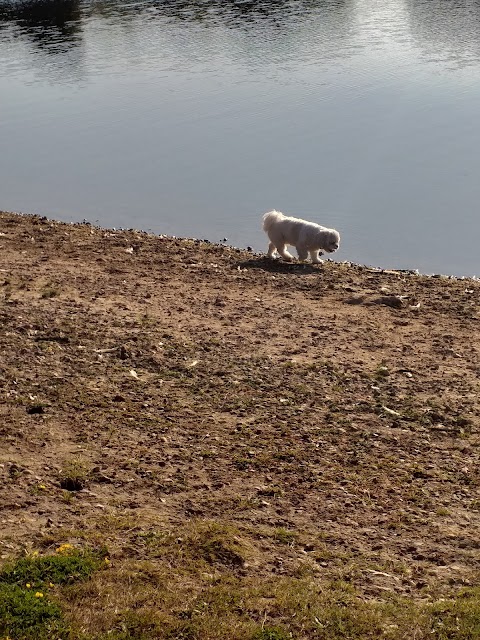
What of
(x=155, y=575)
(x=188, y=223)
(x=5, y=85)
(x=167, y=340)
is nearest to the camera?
(x=155, y=575)

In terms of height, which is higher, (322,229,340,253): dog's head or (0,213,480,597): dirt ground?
(0,213,480,597): dirt ground

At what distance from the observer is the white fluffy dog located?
50.2 ft

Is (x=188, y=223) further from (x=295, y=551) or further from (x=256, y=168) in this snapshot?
(x=295, y=551)

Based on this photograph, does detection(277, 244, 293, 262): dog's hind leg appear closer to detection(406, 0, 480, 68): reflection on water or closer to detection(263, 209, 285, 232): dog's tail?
detection(263, 209, 285, 232): dog's tail

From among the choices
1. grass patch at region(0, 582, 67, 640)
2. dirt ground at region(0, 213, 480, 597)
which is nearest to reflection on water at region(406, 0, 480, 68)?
dirt ground at region(0, 213, 480, 597)

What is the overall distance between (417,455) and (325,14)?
119ft

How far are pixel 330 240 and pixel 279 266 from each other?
881mm

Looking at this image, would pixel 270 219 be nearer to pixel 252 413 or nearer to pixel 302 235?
pixel 302 235

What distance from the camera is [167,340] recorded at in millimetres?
11070

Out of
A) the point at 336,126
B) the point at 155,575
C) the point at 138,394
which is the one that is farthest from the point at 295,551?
the point at 336,126

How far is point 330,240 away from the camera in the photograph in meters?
15.3

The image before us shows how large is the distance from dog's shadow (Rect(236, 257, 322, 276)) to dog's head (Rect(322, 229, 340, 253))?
12.4 inches

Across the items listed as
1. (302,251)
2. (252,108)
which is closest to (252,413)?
(302,251)

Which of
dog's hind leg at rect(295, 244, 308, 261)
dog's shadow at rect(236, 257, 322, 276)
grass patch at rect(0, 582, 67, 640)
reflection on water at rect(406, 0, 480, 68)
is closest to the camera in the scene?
grass patch at rect(0, 582, 67, 640)
